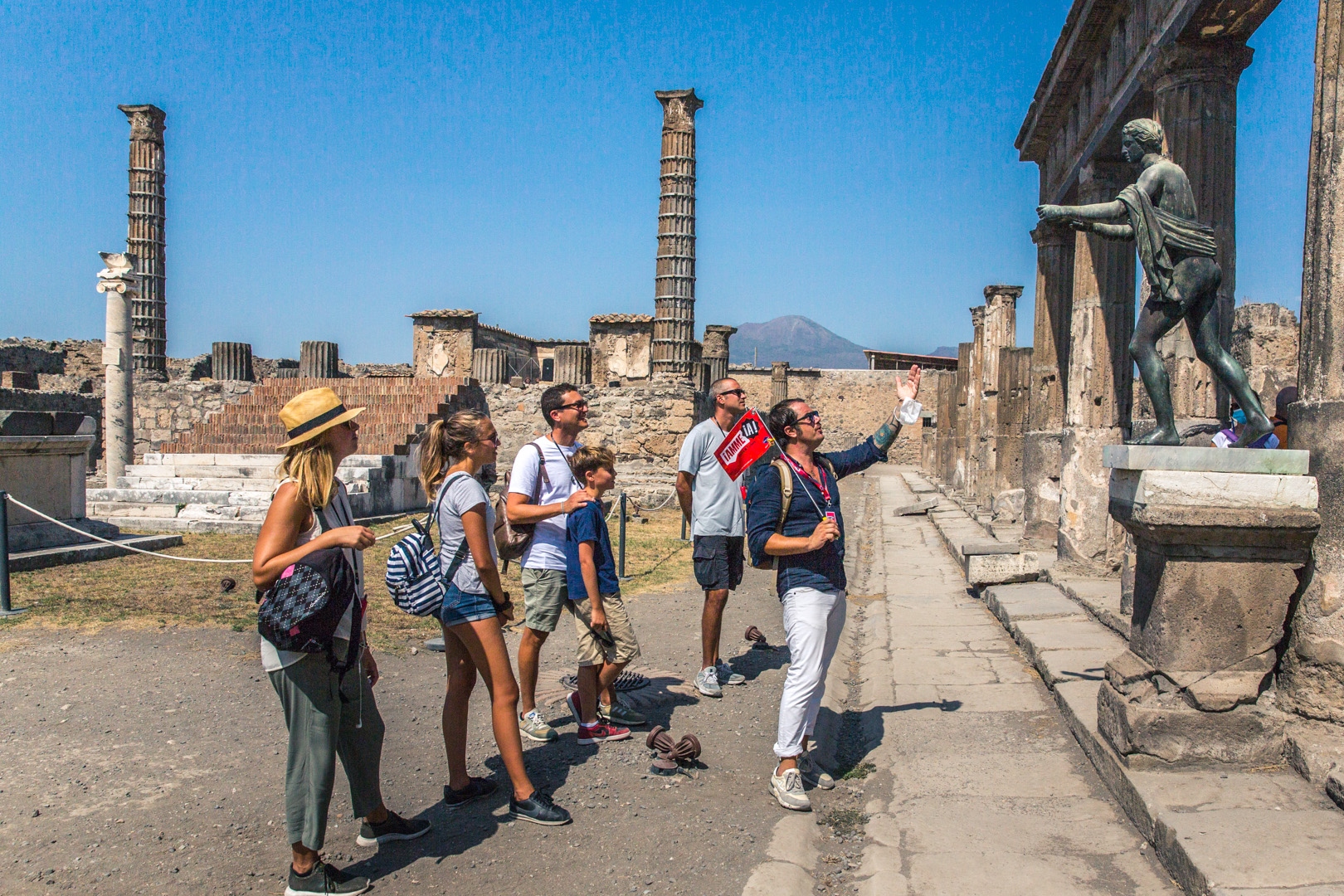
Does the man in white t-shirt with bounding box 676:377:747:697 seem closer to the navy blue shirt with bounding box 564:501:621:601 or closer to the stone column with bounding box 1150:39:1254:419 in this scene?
the navy blue shirt with bounding box 564:501:621:601

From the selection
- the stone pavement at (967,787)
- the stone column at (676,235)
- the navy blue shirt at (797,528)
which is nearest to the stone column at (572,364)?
the stone column at (676,235)

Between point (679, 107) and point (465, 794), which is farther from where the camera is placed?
point (679, 107)

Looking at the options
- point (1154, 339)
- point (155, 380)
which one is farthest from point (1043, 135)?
point (155, 380)

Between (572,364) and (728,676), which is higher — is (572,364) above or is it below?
above

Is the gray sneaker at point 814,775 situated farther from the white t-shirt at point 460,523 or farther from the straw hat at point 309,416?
the straw hat at point 309,416

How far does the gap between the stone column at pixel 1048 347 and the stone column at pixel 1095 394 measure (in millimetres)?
1760

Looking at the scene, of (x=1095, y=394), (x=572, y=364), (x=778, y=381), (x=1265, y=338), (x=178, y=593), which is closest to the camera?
(x=178, y=593)

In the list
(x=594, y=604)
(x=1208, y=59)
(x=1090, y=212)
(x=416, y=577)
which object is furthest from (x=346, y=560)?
(x=1208, y=59)

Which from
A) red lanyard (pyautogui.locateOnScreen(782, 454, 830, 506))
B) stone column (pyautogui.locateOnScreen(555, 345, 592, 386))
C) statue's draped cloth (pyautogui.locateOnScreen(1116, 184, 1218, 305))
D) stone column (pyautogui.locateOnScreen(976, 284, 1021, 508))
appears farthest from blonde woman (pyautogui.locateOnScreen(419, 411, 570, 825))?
stone column (pyautogui.locateOnScreen(555, 345, 592, 386))

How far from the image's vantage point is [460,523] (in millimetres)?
3986

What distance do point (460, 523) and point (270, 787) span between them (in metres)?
1.49

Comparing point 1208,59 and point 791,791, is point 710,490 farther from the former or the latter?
point 1208,59

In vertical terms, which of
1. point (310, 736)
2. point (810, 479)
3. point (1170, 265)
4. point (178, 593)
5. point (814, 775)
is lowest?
point (814, 775)

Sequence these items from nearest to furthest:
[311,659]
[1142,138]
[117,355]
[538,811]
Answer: [311,659] < [538,811] < [1142,138] < [117,355]
